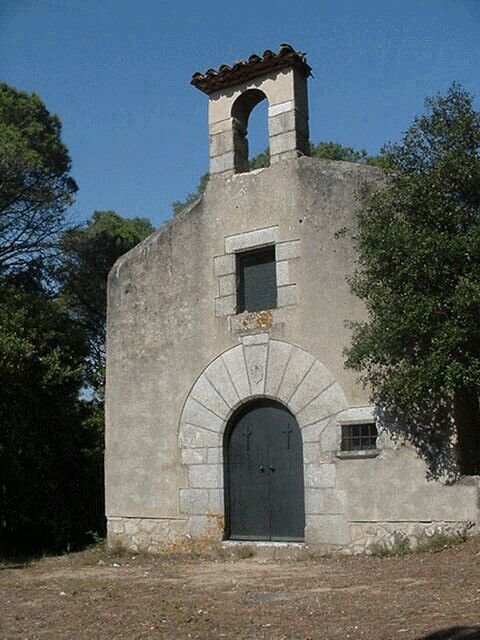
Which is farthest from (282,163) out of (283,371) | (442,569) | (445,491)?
(442,569)

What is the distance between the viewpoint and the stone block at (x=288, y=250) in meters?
10.4

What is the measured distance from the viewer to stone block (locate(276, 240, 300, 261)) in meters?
10.4

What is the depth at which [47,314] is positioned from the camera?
13.3 metres

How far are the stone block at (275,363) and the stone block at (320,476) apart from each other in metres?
1.10

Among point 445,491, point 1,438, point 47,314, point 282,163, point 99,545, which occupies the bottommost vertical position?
→ point 99,545

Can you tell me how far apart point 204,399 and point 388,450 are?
109 inches

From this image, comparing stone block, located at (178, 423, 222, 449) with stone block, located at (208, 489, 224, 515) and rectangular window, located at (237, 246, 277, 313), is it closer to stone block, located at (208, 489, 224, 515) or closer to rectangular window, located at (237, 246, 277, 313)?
stone block, located at (208, 489, 224, 515)

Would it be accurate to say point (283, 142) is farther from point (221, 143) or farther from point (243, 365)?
point (243, 365)

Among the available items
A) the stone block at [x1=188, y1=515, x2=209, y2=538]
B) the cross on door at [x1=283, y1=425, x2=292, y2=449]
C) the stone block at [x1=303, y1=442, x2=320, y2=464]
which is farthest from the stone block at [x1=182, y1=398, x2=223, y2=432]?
the stone block at [x1=303, y1=442, x2=320, y2=464]

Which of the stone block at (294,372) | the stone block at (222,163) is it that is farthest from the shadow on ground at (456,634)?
the stone block at (222,163)

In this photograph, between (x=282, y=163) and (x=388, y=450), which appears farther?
(x=282, y=163)

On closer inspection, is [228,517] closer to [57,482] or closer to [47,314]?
[57,482]

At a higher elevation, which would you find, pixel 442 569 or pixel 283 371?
pixel 283 371

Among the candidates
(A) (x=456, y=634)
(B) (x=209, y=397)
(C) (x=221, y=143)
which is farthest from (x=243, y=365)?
(A) (x=456, y=634)
